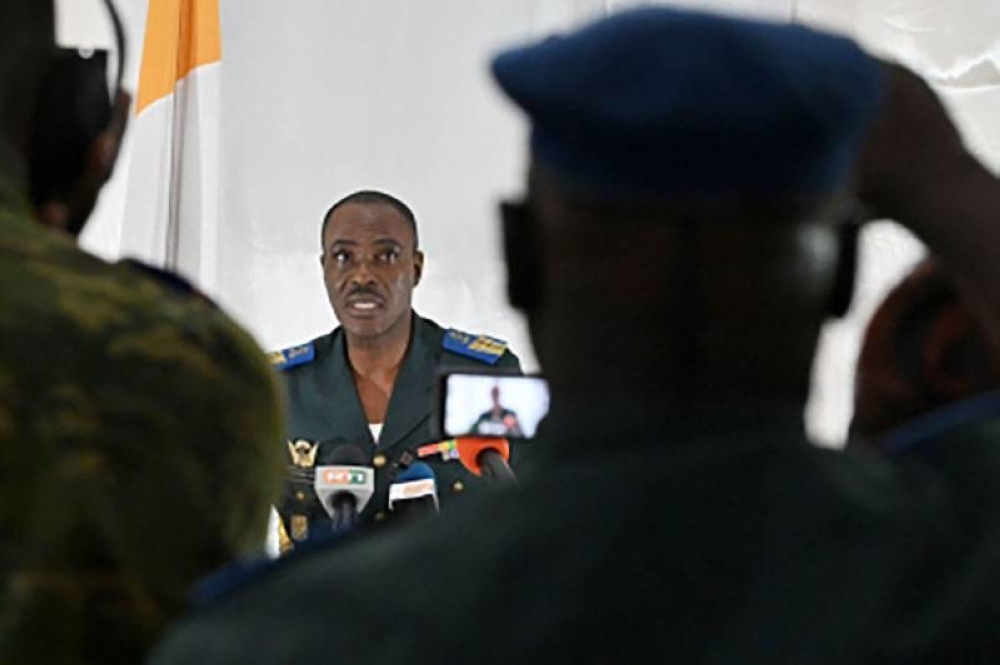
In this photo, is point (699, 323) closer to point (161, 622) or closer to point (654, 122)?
point (654, 122)

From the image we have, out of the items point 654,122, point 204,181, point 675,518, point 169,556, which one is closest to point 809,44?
point 654,122

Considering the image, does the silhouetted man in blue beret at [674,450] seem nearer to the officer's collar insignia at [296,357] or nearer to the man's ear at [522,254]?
the man's ear at [522,254]

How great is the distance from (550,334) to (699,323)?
0.06m

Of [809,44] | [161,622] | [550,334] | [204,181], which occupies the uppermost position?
[809,44]

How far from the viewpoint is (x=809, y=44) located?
678 mm

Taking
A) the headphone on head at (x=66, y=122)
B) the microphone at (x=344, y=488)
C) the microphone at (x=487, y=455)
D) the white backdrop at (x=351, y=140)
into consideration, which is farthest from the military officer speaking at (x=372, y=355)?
the headphone on head at (x=66, y=122)

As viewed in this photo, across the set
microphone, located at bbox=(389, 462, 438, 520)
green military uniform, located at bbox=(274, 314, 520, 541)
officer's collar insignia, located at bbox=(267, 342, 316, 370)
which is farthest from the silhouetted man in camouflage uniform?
officer's collar insignia, located at bbox=(267, 342, 316, 370)

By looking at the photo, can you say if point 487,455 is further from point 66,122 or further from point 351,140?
point 351,140

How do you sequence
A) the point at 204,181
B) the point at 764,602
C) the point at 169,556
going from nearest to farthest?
the point at 764,602
the point at 169,556
the point at 204,181

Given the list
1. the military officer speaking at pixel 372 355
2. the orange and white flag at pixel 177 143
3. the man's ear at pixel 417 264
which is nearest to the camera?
the military officer speaking at pixel 372 355

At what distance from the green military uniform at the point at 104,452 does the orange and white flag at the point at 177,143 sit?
8.73 ft

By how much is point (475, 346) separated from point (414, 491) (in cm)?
47

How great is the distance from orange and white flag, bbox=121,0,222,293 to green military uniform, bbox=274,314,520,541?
0.53m

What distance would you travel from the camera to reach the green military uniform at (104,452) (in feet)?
2.33
